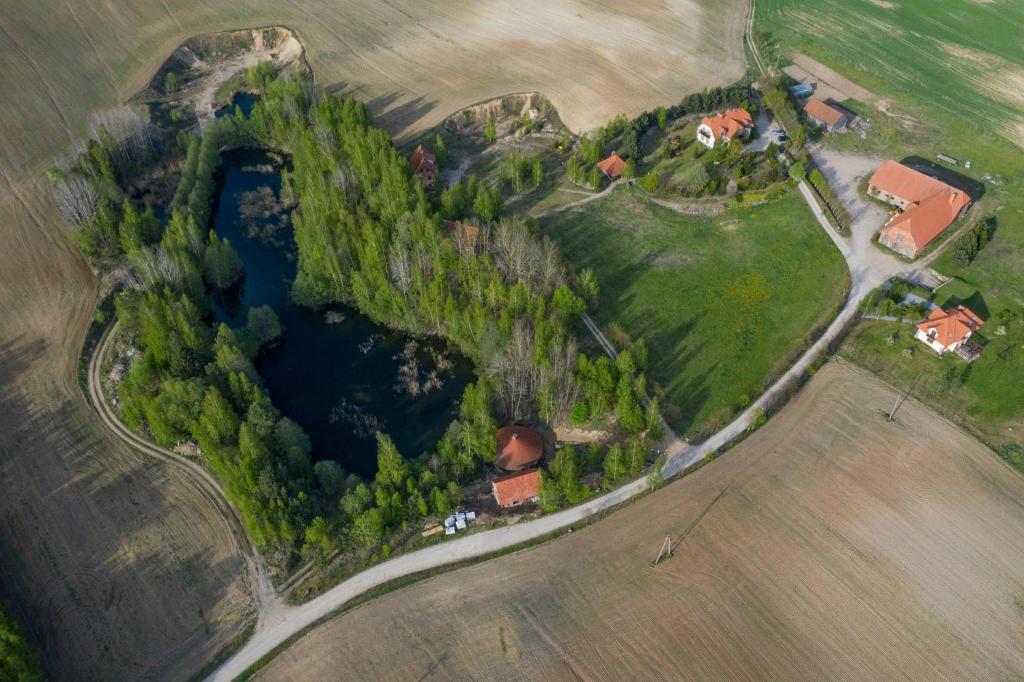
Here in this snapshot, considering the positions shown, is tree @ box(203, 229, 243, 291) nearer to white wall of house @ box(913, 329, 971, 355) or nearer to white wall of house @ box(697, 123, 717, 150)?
white wall of house @ box(697, 123, 717, 150)

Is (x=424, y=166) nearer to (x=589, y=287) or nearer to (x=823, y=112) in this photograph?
(x=589, y=287)

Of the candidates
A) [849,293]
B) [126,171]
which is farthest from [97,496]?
[849,293]

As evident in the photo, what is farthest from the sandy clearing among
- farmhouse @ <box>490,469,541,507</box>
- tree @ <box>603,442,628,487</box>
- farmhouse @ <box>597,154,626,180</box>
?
farmhouse @ <box>490,469,541,507</box>

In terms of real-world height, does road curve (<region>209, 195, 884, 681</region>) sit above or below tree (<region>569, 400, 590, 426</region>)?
below

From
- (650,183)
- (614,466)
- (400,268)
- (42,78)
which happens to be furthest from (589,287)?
(42,78)

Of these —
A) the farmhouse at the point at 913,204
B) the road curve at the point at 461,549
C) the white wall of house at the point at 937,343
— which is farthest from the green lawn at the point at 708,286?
the white wall of house at the point at 937,343

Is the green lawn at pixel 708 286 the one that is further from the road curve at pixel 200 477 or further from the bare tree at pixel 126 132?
the bare tree at pixel 126 132

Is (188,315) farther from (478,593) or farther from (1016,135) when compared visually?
(1016,135)
